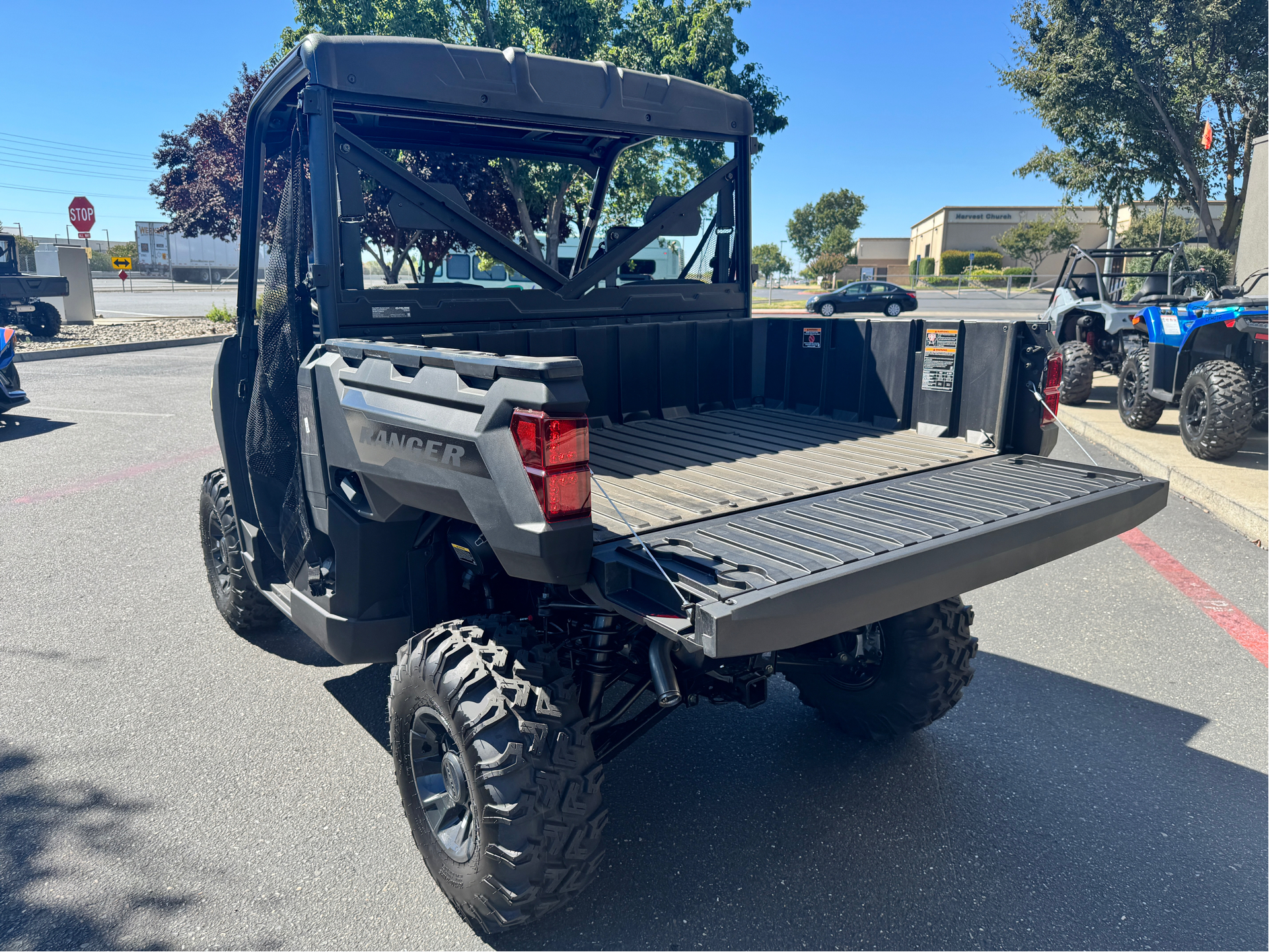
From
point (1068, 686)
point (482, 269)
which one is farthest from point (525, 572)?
point (1068, 686)

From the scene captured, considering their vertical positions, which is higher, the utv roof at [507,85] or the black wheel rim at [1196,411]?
the utv roof at [507,85]

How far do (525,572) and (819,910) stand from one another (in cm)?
137

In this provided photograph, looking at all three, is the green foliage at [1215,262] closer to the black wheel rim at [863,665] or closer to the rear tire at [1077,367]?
the rear tire at [1077,367]

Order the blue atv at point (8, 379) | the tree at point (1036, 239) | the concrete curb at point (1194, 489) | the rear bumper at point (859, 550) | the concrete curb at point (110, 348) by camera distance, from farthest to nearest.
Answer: the tree at point (1036, 239)
the concrete curb at point (110, 348)
the blue atv at point (8, 379)
the concrete curb at point (1194, 489)
the rear bumper at point (859, 550)

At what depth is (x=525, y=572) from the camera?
7.24ft

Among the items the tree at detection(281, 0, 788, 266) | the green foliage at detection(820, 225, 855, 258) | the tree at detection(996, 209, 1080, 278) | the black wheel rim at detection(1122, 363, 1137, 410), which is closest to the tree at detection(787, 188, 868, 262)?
the green foliage at detection(820, 225, 855, 258)

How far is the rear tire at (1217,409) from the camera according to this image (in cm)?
779

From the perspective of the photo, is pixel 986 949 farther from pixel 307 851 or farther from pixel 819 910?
pixel 307 851

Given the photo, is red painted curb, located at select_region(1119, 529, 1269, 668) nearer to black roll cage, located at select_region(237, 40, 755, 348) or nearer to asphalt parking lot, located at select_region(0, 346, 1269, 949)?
asphalt parking lot, located at select_region(0, 346, 1269, 949)

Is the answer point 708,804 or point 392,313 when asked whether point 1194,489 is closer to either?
point 708,804

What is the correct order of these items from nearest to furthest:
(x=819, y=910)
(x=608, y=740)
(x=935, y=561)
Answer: (x=935, y=561) < (x=819, y=910) < (x=608, y=740)

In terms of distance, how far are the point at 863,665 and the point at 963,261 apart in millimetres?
78184

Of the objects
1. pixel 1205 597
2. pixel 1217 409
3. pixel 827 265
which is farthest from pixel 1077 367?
pixel 827 265

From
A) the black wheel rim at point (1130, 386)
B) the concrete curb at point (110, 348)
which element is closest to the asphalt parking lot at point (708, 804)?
the black wheel rim at point (1130, 386)
